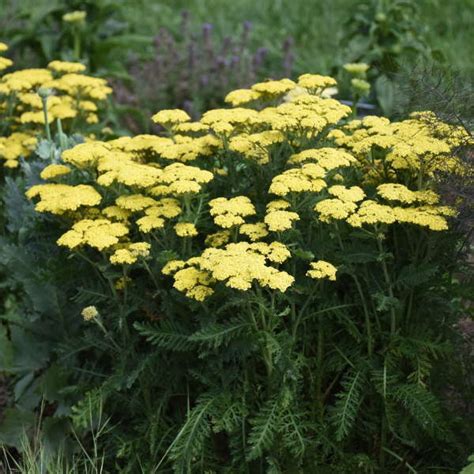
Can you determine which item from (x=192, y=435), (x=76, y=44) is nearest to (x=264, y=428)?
(x=192, y=435)

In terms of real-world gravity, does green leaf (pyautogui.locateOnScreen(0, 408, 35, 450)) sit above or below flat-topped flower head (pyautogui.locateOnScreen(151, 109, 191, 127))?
below

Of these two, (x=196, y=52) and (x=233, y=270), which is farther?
(x=196, y=52)

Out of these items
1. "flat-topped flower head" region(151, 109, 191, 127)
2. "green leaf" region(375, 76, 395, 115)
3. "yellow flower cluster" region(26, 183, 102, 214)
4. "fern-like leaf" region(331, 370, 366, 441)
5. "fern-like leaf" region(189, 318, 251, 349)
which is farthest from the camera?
"green leaf" region(375, 76, 395, 115)

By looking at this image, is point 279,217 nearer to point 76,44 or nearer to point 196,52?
point 76,44

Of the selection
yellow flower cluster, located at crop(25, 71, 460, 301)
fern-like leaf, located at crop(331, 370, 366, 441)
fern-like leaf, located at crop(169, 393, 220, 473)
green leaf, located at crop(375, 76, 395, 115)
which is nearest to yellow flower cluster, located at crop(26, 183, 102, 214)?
yellow flower cluster, located at crop(25, 71, 460, 301)

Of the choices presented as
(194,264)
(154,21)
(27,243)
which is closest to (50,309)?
(27,243)

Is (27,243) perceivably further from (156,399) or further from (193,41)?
(193,41)

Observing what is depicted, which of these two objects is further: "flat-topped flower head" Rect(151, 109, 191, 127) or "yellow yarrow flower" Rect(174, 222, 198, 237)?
"flat-topped flower head" Rect(151, 109, 191, 127)

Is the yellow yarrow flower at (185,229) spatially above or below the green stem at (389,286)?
above

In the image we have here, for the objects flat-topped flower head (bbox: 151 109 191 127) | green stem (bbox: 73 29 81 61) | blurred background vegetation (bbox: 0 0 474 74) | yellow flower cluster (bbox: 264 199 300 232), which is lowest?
blurred background vegetation (bbox: 0 0 474 74)

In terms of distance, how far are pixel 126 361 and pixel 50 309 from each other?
0.55 metres

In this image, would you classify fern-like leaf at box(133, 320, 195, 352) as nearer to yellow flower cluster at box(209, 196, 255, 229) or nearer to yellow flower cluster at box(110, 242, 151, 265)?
yellow flower cluster at box(110, 242, 151, 265)

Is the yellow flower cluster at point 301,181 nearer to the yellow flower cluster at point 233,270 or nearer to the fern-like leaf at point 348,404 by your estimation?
the yellow flower cluster at point 233,270

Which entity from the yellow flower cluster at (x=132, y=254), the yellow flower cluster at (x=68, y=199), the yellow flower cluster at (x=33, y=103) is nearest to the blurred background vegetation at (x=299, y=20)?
the yellow flower cluster at (x=33, y=103)
